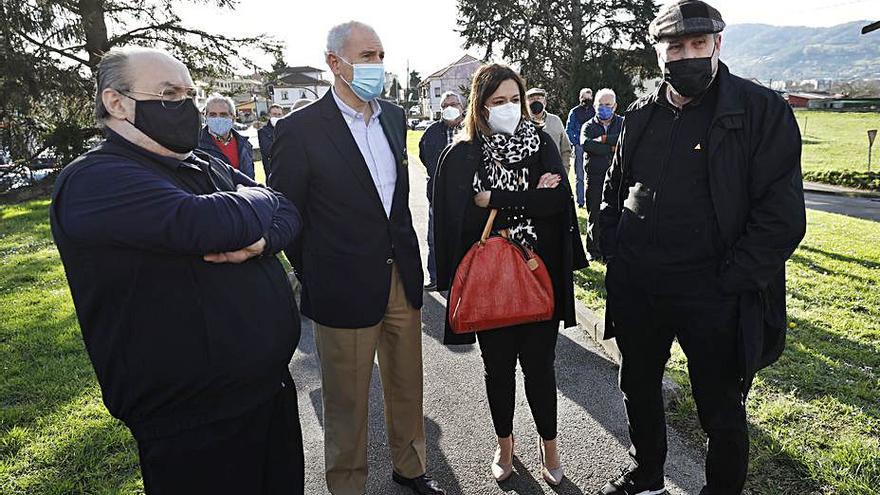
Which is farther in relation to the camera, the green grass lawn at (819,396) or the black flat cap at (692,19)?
the green grass lawn at (819,396)

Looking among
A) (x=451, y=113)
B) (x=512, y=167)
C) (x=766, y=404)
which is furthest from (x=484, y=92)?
(x=451, y=113)

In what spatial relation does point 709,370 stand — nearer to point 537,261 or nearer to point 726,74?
point 537,261

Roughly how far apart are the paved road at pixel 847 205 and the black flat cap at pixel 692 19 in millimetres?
11503

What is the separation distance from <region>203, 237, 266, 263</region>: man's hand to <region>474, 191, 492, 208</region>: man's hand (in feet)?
3.78

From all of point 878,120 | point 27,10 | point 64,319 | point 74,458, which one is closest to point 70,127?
point 27,10

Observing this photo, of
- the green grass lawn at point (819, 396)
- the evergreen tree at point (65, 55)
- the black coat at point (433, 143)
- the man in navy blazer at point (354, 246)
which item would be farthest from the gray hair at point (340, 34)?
the evergreen tree at point (65, 55)

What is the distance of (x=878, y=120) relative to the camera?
127ft

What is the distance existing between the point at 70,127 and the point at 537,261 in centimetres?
2037

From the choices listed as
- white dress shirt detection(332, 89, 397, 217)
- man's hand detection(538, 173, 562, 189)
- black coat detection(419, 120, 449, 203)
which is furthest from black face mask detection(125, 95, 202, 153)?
black coat detection(419, 120, 449, 203)

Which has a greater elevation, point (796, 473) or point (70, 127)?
point (70, 127)

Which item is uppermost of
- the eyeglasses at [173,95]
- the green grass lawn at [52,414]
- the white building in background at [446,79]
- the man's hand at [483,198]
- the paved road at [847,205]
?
the white building in background at [446,79]

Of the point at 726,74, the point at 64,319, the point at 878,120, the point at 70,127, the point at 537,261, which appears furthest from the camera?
the point at 878,120

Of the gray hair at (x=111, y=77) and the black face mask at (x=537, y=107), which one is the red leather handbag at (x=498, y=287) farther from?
the black face mask at (x=537, y=107)

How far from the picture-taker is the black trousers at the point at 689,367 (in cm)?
229
